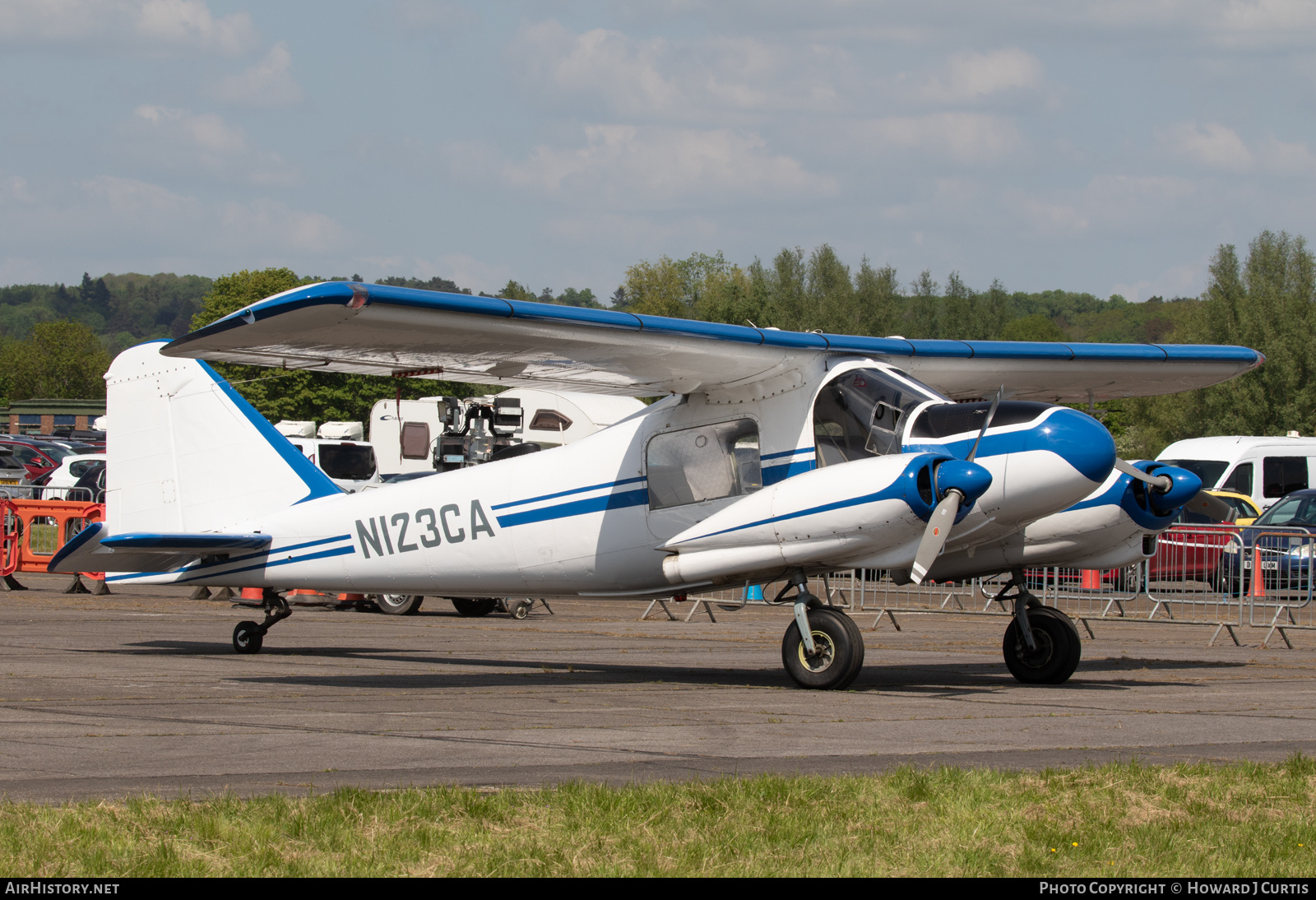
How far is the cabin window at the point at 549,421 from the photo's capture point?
1094 inches

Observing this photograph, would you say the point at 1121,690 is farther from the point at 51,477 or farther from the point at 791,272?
the point at 791,272

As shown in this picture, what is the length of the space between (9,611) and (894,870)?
16.9 metres

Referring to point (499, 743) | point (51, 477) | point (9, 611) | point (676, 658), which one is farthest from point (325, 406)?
point (499, 743)

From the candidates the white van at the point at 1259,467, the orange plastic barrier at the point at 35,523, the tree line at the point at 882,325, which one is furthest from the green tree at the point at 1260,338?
the orange plastic barrier at the point at 35,523

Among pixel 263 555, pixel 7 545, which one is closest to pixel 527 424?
pixel 7 545

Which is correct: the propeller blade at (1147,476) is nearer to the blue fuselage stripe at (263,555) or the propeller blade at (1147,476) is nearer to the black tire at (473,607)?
the blue fuselage stripe at (263,555)

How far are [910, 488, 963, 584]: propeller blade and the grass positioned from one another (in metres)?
3.66

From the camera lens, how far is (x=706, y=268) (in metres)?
132

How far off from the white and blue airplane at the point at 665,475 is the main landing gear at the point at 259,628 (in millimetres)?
23

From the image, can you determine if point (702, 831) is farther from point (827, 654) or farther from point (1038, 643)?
point (1038, 643)

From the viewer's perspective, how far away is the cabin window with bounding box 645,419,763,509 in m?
11.5

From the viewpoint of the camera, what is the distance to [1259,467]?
32.0 m

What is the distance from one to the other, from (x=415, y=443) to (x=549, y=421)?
110 inches

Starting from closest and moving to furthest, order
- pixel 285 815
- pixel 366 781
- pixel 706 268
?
pixel 285 815, pixel 366 781, pixel 706 268
